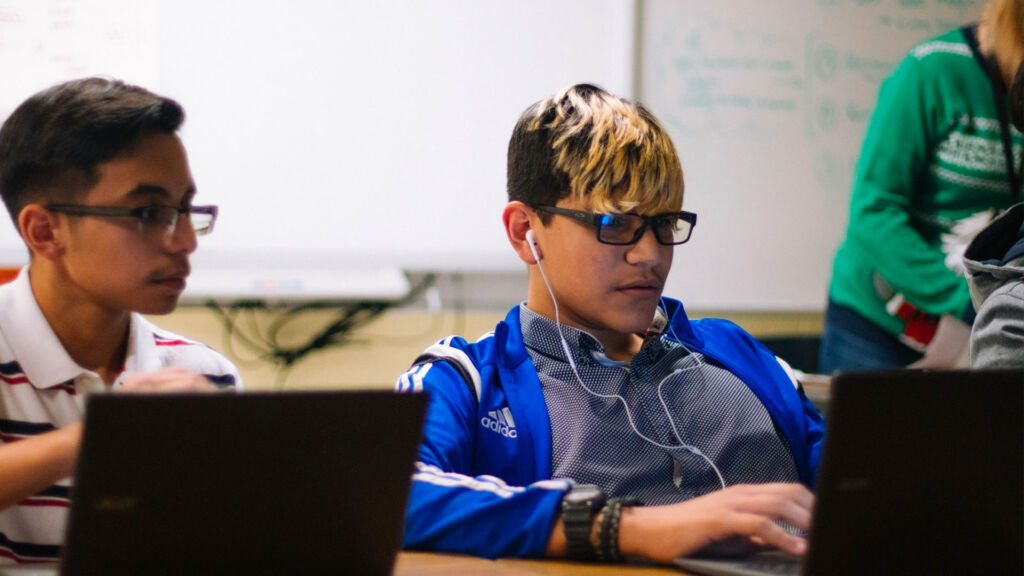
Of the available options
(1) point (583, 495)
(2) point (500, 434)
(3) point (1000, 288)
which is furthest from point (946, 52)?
(1) point (583, 495)

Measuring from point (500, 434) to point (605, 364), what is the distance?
201mm

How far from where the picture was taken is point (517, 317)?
1504 mm

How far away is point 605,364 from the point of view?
1439 mm

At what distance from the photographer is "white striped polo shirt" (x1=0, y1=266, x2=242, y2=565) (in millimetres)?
1248

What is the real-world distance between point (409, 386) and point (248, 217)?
5.71 feet

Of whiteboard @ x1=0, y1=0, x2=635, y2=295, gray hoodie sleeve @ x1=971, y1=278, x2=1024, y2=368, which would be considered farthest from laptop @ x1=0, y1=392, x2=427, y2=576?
whiteboard @ x1=0, y1=0, x2=635, y2=295

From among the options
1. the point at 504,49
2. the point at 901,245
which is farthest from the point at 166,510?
the point at 504,49

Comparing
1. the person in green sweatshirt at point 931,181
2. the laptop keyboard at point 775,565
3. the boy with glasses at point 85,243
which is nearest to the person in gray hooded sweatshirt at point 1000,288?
the laptop keyboard at point 775,565

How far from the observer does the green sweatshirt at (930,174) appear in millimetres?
2432

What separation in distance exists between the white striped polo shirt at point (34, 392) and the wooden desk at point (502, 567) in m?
0.39

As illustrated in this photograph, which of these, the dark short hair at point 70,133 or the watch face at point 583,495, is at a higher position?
the dark short hair at point 70,133

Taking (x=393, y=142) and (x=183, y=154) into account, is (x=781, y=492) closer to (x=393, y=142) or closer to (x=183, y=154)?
(x=183, y=154)

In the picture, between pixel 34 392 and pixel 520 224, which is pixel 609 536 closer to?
pixel 520 224

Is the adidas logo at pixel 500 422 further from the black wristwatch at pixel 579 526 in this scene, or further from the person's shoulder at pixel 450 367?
the black wristwatch at pixel 579 526
